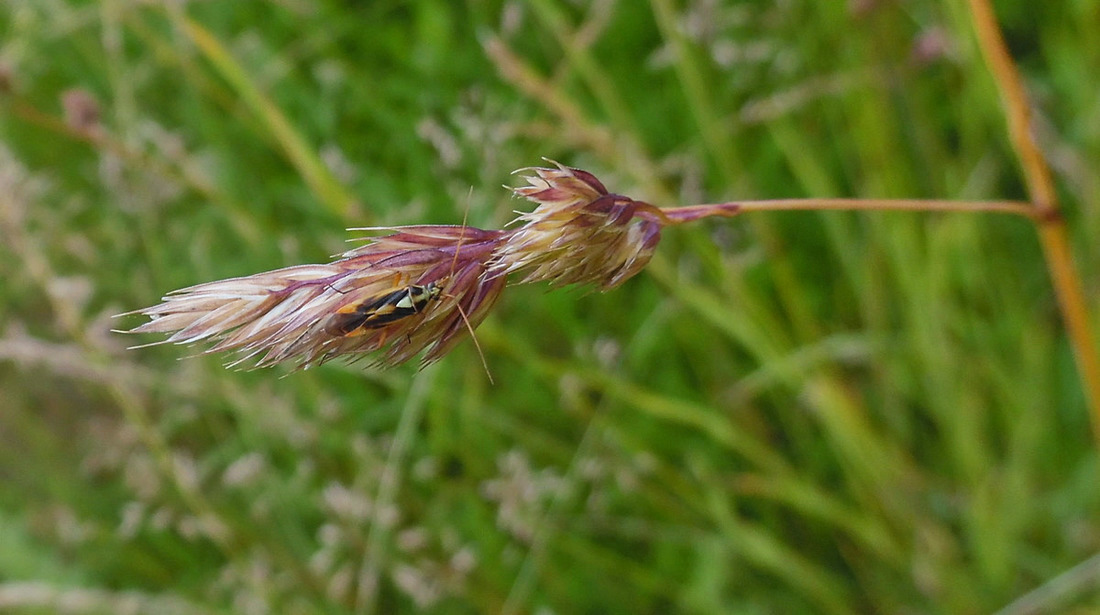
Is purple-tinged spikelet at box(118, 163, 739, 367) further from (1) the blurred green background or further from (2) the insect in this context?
(1) the blurred green background

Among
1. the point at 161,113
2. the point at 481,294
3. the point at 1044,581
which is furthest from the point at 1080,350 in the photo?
the point at 161,113

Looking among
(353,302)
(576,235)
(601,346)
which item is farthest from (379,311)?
(601,346)

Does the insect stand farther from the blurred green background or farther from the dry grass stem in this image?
the blurred green background

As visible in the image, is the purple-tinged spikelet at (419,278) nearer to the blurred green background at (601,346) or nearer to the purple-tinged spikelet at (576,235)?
the purple-tinged spikelet at (576,235)

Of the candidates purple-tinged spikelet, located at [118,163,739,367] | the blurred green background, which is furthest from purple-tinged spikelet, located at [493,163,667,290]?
the blurred green background

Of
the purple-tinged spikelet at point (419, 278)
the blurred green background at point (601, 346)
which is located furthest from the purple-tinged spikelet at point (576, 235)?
the blurred green background at point (601, 346)

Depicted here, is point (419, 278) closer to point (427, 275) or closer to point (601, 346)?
point (427, 275)

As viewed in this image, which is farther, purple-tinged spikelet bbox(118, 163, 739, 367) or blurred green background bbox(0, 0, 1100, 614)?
blurred green background bbox(0, 0, 1100, 614)
